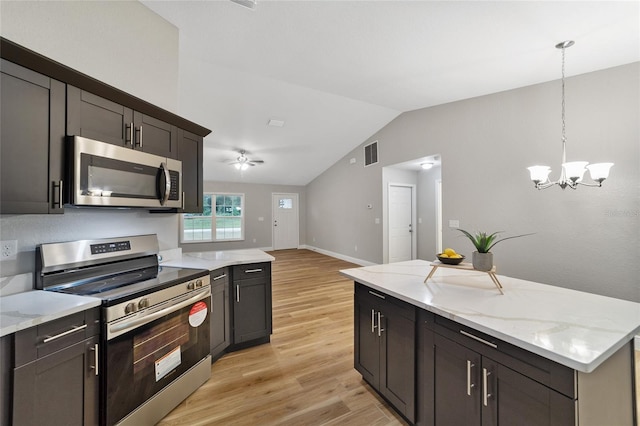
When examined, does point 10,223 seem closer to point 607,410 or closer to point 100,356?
point 100,356

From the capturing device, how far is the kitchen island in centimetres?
96

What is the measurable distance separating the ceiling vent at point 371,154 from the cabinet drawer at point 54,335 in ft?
17.9

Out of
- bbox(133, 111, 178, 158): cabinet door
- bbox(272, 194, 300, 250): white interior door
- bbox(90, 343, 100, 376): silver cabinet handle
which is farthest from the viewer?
bbox(272, 194, 300, 250): white interior door

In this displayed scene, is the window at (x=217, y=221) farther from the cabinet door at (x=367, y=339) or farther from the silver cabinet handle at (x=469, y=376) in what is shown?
the silver cabinet handle at (x=469, y=376)

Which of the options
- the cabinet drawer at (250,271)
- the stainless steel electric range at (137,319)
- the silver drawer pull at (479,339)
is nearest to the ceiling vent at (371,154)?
the cabinet drawer at (250,271)

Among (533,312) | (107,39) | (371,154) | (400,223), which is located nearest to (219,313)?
(533,312)

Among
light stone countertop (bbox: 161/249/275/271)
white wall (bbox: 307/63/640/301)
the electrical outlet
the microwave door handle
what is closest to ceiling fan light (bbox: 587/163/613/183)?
white wall (bbox: 307/63/640/301)

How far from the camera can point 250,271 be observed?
2.64 m

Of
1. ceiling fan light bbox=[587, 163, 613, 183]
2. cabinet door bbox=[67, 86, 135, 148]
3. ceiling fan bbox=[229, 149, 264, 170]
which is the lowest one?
ceiling fan light bbox=[587, 163, 613, 183]

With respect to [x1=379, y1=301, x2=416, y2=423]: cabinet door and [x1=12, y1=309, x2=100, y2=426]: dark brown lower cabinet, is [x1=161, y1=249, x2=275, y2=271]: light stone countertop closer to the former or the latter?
[x1=12, y1=309, x2=100, y2=426]: dark brown lower cabinet

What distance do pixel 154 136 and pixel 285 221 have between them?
7.26 metres

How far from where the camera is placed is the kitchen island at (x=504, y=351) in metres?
0.96

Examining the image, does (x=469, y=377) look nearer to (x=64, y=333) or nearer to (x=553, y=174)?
(x=64, y=333)

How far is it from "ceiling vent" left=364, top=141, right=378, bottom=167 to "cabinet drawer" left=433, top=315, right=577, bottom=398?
16.1 feet
